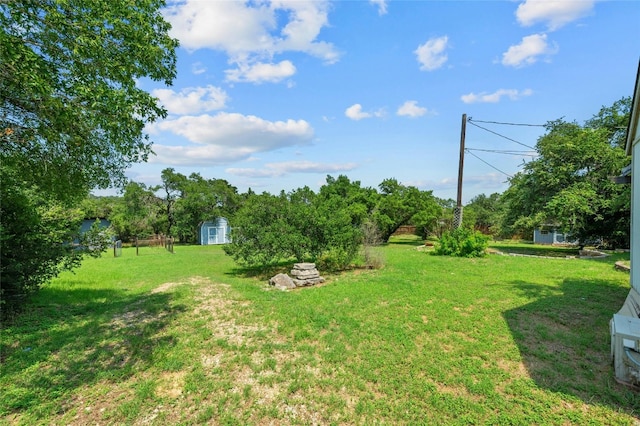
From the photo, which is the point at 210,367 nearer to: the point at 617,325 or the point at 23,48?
the point at 23,48

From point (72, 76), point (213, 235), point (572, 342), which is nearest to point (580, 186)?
point (572, 342)

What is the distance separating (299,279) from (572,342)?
5.78 metres

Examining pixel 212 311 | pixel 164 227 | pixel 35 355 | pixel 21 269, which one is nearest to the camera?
pixel 35 355

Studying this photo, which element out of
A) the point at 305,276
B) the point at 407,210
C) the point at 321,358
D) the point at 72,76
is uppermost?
the point at 72,76

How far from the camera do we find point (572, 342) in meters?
4.04

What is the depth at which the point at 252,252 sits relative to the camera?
9.23 metres

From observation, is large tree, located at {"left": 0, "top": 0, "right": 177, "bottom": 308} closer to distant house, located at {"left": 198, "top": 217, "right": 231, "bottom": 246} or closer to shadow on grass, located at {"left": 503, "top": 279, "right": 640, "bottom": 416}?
shadow on grass, located at {"left": 503, "top": 279, "right": 640, "bottom": 416}

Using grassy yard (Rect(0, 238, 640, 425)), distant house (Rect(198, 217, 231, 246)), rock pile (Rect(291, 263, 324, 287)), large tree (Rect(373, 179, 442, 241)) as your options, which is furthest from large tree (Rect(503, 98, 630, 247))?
distant house (Rect(198, 217, 231, 246))

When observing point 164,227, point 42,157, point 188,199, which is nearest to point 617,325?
point 42,157

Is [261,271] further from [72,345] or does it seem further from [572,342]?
[572,342]

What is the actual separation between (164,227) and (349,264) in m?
24.2

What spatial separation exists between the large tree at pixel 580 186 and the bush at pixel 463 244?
10.6 ft

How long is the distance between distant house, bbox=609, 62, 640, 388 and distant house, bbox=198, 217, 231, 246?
26.3 m

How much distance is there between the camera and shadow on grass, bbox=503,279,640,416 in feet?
9.94
